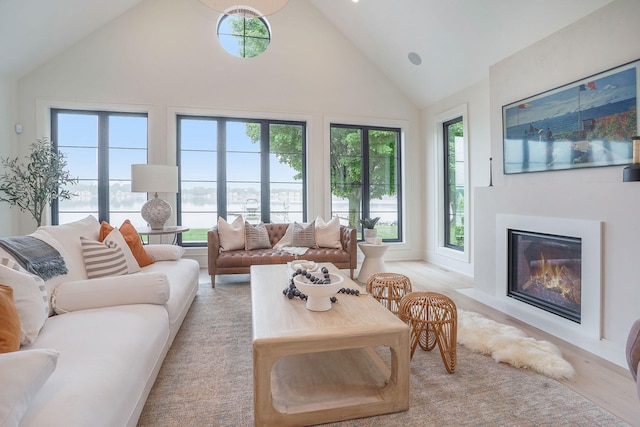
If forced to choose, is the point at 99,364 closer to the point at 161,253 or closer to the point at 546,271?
the point at 161,253

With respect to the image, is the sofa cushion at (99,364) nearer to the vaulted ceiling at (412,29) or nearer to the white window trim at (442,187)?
the vaulted ceiling at (412,29)

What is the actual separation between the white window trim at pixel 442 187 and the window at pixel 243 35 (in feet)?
10.0

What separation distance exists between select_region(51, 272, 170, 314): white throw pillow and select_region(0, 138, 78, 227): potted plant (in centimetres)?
306

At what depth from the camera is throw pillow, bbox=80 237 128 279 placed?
2100 mm

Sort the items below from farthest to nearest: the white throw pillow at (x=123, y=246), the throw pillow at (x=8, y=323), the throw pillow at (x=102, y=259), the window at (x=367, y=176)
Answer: the window at (x=367, y=176)
the white throw pillow at (x=123, y=246)
the throw pillow at (x=102, y=259)
the throw pillow at (x=8, y=323)

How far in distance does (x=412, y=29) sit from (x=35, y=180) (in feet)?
17.1

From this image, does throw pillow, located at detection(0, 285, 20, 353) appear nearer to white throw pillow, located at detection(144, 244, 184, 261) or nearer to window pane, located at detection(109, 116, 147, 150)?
white throw pillow, located at detection(144, 244, 184, 261)

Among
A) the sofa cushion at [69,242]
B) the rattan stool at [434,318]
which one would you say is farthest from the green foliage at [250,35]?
the rattan stool at [434,318]

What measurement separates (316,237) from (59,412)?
336 cm

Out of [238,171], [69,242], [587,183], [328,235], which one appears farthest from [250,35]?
[587,183]

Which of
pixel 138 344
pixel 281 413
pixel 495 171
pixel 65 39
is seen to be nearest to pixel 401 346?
pixel 281 413

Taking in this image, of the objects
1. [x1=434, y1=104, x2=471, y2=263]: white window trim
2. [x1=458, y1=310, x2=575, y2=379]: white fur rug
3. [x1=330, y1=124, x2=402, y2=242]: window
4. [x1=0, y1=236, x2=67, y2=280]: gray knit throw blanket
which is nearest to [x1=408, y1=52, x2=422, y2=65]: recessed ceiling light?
[x1=434, y1=104, x2=471, y2=263]: white window trim

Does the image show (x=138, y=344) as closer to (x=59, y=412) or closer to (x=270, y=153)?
(x=59, y=412)

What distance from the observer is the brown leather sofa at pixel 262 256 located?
368cm
